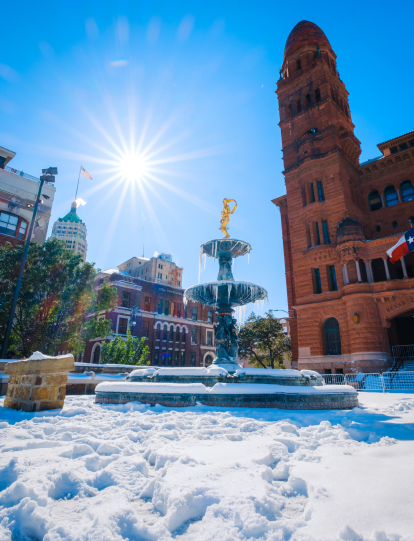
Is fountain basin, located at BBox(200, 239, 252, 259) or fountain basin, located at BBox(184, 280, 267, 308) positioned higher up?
fountain basin, located at BBox(200, 239, 252, 259)

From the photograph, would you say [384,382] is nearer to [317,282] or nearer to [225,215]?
[317,282]

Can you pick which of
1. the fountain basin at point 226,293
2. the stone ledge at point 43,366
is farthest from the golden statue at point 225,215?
the stone ledge at point 43,366

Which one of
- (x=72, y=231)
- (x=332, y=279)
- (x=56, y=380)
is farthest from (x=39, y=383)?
(x=72, y=231)

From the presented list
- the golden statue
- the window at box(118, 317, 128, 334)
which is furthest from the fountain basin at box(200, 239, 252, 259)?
the window at box(118, 317, 128, 334)

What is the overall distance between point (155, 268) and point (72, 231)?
5464cm

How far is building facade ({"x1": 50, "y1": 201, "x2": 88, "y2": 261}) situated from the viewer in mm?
118156

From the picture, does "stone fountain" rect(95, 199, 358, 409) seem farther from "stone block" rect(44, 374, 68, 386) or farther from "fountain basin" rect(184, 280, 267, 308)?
"stone block" rect(44, 374, 68, 386)

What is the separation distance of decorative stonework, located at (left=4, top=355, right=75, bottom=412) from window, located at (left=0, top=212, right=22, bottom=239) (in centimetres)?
2621

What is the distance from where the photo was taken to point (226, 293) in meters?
12.8

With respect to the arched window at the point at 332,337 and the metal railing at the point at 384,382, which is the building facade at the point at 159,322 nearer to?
the arched window at the point at 332,337

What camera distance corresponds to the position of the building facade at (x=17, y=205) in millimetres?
28891

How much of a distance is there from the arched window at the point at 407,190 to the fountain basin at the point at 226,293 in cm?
2441

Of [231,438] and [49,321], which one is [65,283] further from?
[231,438]

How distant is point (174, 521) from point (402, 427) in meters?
4.80
